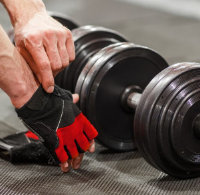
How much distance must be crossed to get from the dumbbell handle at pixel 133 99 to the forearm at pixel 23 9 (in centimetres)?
46

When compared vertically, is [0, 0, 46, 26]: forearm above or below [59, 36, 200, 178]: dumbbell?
above

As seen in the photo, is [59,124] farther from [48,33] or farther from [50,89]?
[48,33]

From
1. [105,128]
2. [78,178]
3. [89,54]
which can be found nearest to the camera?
[78,178]

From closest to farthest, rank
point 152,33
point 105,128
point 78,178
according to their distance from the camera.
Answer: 1. point 78,178
2. point 105,128
3. point 152,33

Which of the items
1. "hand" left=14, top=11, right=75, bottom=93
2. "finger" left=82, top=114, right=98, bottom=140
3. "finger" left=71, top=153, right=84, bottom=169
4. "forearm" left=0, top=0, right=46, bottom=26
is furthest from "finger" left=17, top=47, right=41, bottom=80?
"finger" left=71, top=153, right=84, bottom=169

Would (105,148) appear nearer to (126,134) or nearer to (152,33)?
(126,134)

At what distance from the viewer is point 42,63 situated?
1.55 metres

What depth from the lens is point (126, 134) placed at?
6.37 ft

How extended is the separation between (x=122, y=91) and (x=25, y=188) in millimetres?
555

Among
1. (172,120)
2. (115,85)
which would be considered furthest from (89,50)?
(172,120)

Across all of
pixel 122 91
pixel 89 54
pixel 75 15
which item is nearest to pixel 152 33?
pixel 75 15

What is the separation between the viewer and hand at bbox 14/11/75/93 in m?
1.55

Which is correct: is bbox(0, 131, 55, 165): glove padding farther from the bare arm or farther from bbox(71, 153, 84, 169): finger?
the bare arm

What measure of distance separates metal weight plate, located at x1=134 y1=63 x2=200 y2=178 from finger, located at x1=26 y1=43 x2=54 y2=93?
31 centimetres
